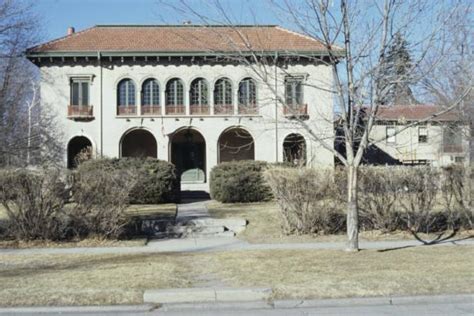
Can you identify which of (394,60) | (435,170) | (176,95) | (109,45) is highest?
(109,45)

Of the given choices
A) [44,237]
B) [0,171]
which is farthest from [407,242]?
[0,171]

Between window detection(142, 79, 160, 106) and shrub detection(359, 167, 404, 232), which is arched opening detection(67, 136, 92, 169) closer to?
window detection(142, 79, 160, 106)

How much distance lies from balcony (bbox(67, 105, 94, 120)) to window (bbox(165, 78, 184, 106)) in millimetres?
4739

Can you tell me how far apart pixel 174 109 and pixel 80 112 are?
5.69 meters

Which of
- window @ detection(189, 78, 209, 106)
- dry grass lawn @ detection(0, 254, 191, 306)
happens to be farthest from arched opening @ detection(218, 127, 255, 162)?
dry grass lawn @ detection(0, 254, 191, 306)

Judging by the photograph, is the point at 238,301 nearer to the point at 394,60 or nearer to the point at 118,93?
the point at 394,60

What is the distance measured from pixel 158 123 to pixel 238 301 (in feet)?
90.6

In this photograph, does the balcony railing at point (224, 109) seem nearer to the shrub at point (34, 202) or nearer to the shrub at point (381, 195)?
the shrub at point (381, 195)

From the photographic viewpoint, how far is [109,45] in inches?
1374

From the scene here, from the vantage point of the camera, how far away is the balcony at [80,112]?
34312 mm

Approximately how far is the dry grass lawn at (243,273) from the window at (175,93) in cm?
2366

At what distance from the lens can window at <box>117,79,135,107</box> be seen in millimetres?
35062

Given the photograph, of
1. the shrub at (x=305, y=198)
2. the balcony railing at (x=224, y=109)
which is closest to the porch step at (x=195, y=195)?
the balcony railing at (x=224, y=109)

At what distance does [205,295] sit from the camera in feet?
26.6
